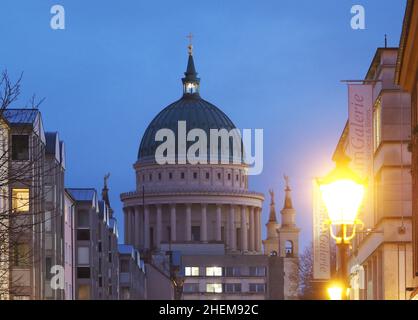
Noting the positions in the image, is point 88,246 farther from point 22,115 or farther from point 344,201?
point 344,201

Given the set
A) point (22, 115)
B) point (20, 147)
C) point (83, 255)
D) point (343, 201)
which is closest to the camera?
point (343, 201)

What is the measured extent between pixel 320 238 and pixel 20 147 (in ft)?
51.9

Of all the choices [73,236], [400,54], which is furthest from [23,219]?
[400,54]

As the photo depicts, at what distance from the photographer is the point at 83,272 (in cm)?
11500

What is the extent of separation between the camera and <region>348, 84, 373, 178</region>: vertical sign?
Result: 6069 centimetres

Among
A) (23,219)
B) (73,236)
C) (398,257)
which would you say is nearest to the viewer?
(398,257)

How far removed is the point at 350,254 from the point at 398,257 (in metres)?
24.6

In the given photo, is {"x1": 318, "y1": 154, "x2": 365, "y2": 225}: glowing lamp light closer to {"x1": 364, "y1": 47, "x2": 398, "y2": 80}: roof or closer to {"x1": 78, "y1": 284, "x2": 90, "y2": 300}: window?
{"x1": 364, "y1": 47, "x2": 398, "y2": 80}: roof

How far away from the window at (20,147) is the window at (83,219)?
40.4 meters

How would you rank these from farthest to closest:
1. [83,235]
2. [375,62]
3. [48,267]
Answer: [83,235]
[48,267]
[375,62]

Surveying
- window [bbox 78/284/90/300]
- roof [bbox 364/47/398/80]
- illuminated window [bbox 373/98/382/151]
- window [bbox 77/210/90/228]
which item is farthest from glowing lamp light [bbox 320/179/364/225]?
window [bbox 77/210/90/228]

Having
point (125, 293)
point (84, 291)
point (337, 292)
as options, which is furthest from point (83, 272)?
point (337, 292)
